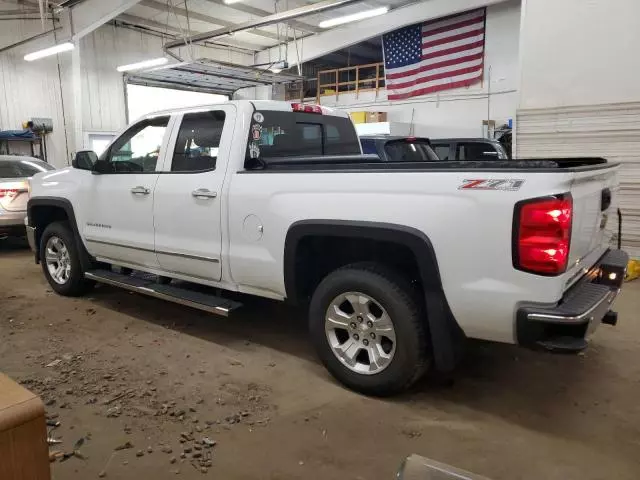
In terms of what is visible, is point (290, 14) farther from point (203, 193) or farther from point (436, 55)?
point (203, 193)

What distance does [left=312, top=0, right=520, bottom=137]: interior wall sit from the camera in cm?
1480

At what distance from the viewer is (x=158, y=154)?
4.40m

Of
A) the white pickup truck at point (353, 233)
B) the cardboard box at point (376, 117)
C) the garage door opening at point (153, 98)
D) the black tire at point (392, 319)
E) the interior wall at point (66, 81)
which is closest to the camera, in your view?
the white pickup truck at point (353, 233)

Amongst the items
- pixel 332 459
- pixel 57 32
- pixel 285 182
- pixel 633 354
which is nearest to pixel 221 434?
pixel 332 459

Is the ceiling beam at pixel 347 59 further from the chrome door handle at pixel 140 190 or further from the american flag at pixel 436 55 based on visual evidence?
the chrome door handle at pixel 140 190

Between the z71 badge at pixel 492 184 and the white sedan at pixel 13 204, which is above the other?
the z71 badge at pixel 492 184

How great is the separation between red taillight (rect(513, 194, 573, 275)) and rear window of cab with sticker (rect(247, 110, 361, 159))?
2089 millimetres

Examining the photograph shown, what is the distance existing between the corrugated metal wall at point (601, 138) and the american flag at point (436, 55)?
360 inches

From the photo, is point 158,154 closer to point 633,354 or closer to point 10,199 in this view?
point 633,354

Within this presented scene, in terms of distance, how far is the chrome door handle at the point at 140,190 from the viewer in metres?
4.31

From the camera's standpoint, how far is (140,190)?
436 centimetres

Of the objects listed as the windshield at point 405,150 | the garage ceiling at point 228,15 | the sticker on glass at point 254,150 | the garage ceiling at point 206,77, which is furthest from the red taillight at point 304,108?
the garage ceiling at point 228,15

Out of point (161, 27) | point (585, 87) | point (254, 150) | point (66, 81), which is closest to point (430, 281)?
point (254, 150)

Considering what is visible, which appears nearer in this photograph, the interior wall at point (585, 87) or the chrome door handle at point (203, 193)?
the chrome door handle at point (203, 193)
